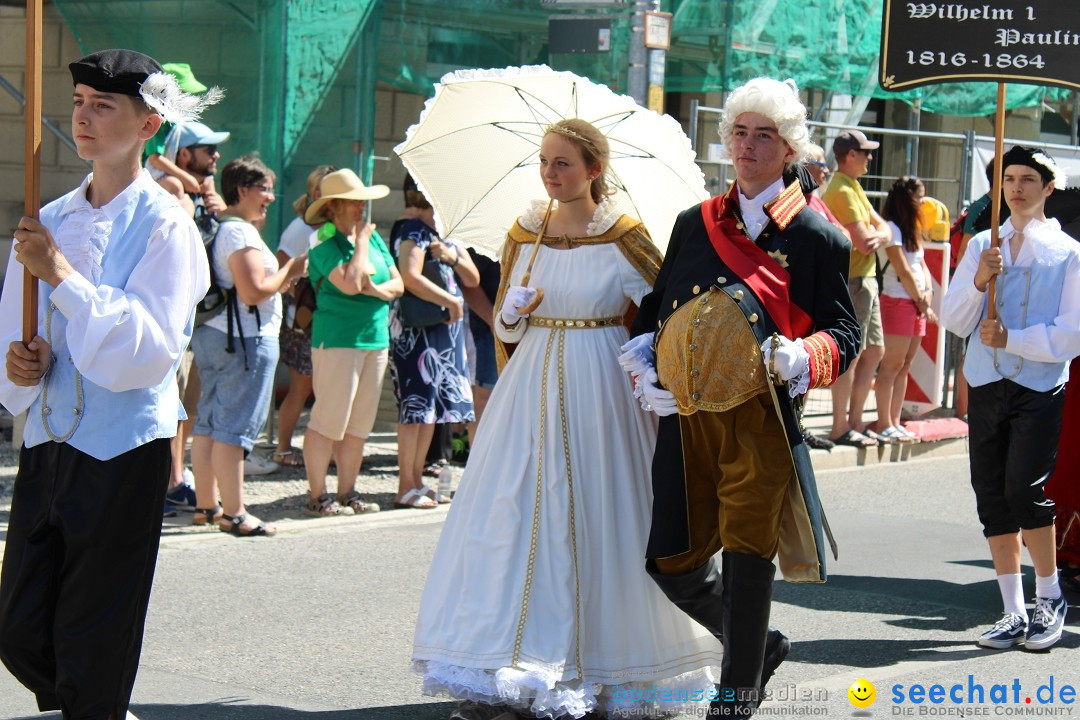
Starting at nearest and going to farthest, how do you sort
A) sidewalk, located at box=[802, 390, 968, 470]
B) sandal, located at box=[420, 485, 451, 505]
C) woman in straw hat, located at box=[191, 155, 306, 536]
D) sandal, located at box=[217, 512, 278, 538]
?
woman in straw hat, located at box=[191, 155, 306, 536] < sandal, located at box=[217, 512, 278, 538] < sandal, located at box=[420, 485, 451, 505] < sidewalk, located at box=[802, 390, 968, 470]

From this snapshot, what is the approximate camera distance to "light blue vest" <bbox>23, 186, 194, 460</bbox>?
382 cm

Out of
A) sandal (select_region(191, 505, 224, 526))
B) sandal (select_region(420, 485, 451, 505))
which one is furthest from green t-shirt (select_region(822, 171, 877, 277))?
sandal (select_region(191, 505, 224, 526))

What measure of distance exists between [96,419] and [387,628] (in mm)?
2292

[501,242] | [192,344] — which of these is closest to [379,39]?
[192,344]

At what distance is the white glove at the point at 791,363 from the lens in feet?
14.2

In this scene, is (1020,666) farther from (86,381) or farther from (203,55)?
(203,55)

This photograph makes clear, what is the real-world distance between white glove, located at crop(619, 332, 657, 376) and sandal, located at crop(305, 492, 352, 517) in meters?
3.58

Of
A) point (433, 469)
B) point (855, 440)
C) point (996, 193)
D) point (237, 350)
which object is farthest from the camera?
point (855, 440)

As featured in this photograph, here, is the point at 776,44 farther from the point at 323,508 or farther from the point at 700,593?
the point at 700,593

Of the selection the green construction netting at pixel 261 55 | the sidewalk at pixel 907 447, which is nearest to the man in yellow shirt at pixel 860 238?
the sidewalk at pixel 907 447

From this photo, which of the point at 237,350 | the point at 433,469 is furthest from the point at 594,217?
the point at 433,469

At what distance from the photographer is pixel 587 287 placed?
4980 millimetres

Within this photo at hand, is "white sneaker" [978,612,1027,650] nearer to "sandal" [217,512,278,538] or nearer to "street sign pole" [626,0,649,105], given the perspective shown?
"sandal" [217,512,278,538]

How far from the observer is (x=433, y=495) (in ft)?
27.7
